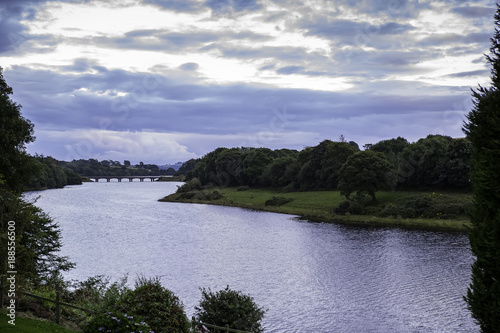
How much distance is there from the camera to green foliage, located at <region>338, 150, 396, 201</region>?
3300 inches

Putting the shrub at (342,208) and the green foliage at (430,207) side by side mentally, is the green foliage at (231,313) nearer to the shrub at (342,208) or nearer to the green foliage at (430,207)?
the green foliage at (430,207)

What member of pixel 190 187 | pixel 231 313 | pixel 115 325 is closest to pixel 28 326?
pixel 115 325

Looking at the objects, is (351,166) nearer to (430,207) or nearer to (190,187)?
(430,207)

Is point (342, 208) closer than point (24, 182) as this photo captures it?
No

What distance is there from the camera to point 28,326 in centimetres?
1504

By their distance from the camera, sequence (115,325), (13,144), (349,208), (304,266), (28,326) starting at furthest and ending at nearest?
(349,208) → (304,266) → (13,144) → (28,326) → (115,325)

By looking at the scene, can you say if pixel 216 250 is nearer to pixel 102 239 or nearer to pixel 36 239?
pixel 102 239

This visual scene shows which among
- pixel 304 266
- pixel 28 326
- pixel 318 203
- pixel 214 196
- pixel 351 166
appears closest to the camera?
pixel 28 326

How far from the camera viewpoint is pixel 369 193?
86250mm

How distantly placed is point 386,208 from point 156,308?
229 ft

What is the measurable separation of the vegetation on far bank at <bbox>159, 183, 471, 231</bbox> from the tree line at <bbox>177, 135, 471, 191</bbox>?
147 inches

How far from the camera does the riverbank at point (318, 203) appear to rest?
71.0 meters

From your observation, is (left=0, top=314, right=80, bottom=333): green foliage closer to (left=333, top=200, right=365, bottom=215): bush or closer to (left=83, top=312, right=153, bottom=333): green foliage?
(left=83, top=312, right=153, bottom=333): green foliage

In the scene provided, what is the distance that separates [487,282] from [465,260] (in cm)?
3591
